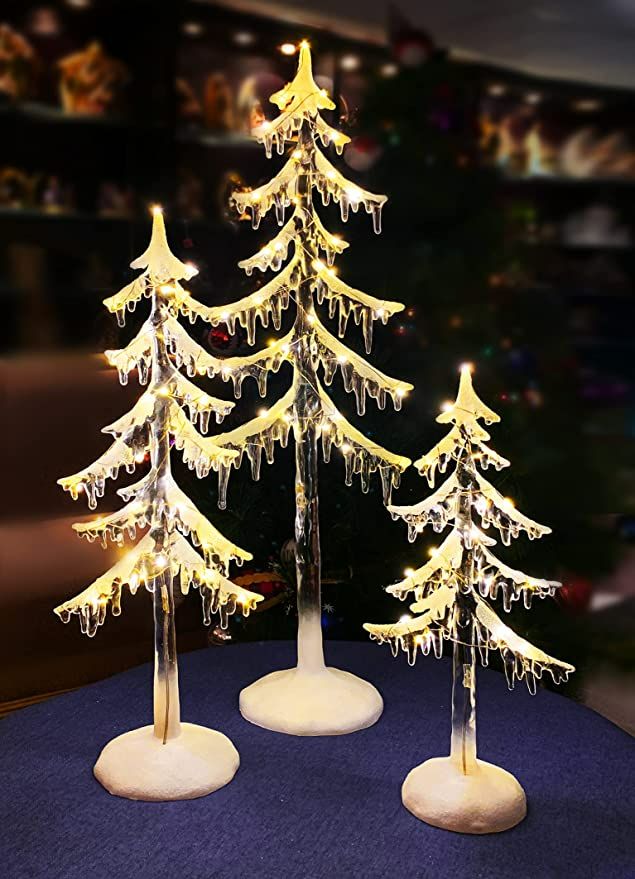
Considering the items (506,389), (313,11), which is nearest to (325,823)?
(506,389)

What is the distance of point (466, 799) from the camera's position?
64.2 inches

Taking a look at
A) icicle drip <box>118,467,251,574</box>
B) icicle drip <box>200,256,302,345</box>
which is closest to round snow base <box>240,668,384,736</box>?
icicle drip <box>118,467,251,574</box>

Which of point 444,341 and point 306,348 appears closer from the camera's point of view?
point 306,348

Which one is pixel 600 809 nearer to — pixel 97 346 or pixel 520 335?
pixel 520 335

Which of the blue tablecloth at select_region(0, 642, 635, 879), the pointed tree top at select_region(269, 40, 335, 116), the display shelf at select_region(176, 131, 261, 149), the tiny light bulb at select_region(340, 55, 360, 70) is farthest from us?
the display shelf at select_region(176, 131, 261, 149)

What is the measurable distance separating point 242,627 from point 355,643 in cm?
39

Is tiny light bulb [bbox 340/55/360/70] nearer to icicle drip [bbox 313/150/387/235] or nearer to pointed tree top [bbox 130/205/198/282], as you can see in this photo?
icicle drip [bbox 313/150/387/235]

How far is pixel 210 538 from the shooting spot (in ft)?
5.81

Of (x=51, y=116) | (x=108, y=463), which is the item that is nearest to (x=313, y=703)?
(x=108, y=463)

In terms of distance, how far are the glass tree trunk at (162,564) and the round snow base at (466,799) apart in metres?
0.46

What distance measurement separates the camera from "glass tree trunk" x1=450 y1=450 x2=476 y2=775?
161 centimetres

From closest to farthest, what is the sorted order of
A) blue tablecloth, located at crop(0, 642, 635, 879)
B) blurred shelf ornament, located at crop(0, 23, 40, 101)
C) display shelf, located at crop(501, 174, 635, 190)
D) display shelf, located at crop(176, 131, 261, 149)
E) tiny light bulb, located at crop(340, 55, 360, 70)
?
blue tablecloth, located at crop(0, 642, 635, 879)
display shelf, located at crop(501, 174, 635, 190)
tiny light bulb, located at crop(340, 55, 360, 70)
display shelf, located at crop(176, 131, 261, 149)
blurred shelf ornament, located at crop(0, 23, 40, 101)

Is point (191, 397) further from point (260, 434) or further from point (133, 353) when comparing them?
point (260, 434)

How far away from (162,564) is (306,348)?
1.77ft
